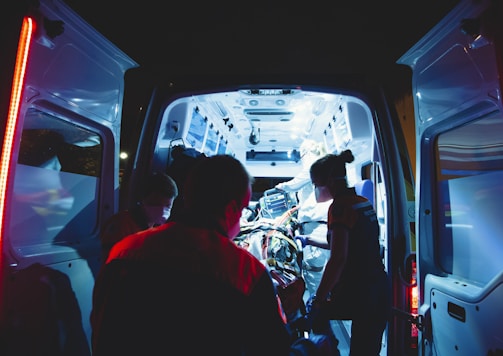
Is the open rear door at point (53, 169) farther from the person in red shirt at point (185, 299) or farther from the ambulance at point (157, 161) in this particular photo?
the person in red shirt at point (185, 299)

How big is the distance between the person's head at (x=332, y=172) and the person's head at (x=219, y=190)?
1.36m

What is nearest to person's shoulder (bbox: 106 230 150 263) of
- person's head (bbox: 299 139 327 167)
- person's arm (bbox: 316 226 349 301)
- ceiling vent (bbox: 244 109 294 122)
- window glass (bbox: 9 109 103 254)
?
window glass (bbox: 9 109 103 254)

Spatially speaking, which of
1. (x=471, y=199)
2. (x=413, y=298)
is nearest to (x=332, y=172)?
(x=471, y=199)

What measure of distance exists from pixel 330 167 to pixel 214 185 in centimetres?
155

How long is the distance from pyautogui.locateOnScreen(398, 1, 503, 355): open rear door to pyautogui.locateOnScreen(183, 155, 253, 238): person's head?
1203 millimetres

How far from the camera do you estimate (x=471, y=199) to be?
5.77 ft

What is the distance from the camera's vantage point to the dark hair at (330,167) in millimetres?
2543

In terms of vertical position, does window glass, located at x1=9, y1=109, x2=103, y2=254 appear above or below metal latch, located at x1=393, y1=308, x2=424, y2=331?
above

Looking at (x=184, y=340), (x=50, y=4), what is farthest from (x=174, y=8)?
(x=184, y=340)

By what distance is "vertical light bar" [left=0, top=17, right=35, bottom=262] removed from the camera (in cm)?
132

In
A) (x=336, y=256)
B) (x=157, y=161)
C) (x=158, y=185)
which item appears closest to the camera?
(x=336, y=256)

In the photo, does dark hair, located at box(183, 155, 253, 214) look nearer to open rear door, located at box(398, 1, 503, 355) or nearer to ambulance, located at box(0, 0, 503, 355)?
ambulance, located at box(0, 0, 503, 355)

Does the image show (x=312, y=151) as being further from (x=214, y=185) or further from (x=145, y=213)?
(x=214, y=185)

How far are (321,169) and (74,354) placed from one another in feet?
7.42
